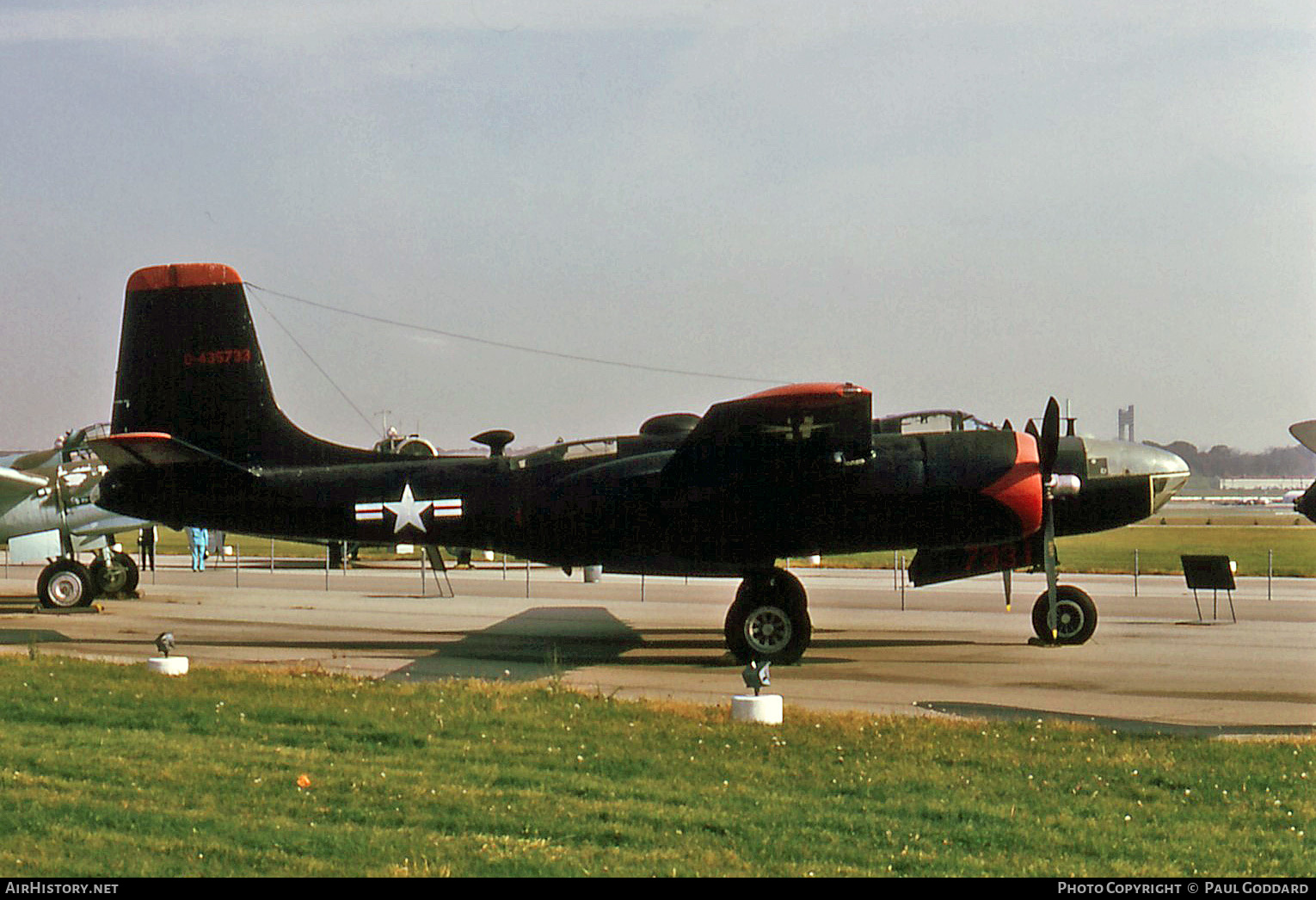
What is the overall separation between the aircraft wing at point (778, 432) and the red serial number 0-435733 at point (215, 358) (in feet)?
22.8

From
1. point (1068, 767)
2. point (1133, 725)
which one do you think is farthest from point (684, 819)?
point (1133, 725)

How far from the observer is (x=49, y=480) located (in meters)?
25.2

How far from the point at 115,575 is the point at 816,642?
54.4 feet

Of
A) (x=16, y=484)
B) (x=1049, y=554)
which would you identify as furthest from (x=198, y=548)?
(x=1049, y=554)

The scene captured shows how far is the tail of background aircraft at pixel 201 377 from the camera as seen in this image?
61.8ft

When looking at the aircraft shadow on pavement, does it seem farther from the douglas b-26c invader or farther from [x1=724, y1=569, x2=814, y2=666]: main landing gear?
the douglas b-26c invader

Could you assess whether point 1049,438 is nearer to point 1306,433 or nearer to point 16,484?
point 1306,433

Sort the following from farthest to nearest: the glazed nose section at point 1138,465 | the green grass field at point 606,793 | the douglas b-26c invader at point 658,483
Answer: the glazed nose section at point 1138,465 → the douglas b-26c invader at point 658,483 → the green grass field at point 606,793

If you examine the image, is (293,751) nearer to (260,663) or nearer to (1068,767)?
(1068,767)

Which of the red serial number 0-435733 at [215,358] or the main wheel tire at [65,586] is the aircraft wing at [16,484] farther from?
the red serial number 0-435733 at [215,358]

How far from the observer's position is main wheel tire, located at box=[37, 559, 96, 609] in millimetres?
25328

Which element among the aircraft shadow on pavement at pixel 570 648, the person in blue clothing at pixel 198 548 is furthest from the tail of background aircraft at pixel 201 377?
the person in blue clothing at pixel 198 548

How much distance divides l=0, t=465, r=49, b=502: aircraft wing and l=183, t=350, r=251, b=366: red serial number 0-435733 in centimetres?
555
